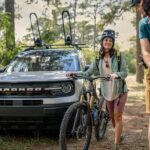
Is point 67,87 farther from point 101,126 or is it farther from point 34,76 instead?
point 101,126

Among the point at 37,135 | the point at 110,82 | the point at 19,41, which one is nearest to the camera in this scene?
the point at 110,82

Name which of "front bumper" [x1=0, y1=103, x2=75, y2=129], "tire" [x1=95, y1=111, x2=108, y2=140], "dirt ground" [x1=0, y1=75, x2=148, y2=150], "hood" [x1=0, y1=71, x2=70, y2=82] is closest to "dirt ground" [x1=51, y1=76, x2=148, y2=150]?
"dirt ground" [x1=0, y1=75, x2=148, y2=150]

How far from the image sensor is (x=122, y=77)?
6816mm

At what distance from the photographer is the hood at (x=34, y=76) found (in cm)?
779

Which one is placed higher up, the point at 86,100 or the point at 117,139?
the point at 86,100

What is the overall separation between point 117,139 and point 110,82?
36.9 inches

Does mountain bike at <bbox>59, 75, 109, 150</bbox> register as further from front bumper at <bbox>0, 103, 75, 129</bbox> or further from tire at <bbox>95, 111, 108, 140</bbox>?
front bumper at <bbox>0, 103, 75, 129</bbox>

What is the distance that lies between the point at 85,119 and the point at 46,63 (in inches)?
104

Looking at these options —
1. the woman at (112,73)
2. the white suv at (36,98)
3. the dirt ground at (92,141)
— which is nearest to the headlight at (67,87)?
the white suv at (36,98)

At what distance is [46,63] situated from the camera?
924 centimetres

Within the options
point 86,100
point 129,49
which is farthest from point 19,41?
point 129,49

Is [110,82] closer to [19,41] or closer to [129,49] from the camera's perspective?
[19,41]

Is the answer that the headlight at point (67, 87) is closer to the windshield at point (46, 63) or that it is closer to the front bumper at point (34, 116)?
the front bumper at point (34, 116)

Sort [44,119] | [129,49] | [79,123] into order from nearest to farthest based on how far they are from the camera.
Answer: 1. [79,123]
2. [44,119]
3. [129,49]
